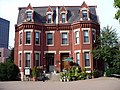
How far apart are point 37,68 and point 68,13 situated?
11.0 meters

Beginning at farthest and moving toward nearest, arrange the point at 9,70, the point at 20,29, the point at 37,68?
1. the point at 20,29
2. the point at 37,68
3. the point at 9,70

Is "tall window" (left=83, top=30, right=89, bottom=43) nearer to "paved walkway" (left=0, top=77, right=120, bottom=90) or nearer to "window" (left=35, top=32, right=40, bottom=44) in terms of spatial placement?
"window" (left=35, top=32, right=40, bottom=44)

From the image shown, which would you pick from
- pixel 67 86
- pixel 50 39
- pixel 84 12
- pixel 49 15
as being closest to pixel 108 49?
pixel 84 12

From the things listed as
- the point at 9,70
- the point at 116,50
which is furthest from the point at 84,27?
the point at 9,70

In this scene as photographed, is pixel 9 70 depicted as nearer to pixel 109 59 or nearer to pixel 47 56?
pixel 47 56

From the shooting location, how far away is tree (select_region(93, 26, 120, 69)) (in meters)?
32.4

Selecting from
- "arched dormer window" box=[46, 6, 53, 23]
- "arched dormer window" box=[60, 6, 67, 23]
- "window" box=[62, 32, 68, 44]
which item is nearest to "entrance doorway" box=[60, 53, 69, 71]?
"window" box=[62, 32, 68, 44]

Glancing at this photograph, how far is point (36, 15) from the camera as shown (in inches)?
1526

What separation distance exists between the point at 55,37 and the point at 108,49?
932 cm

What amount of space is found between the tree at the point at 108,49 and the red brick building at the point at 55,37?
70.0 inches

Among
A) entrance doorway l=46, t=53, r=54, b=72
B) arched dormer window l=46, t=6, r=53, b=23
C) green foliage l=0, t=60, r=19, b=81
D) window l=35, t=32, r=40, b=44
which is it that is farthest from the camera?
arched dormer window l=46, t=6, r=53, b=23

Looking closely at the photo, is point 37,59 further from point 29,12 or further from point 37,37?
point 29,12

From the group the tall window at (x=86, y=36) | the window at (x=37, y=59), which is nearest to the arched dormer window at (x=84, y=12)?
the tall window at (x=86, y=36)

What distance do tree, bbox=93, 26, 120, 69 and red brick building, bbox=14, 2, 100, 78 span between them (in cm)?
178
